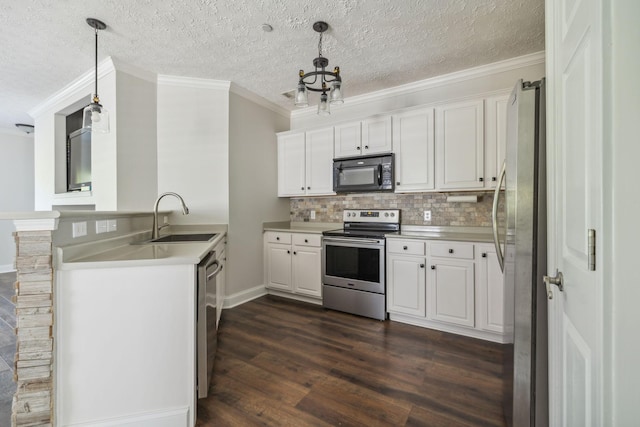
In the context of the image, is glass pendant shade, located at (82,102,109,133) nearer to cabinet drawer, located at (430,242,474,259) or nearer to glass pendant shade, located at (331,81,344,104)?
glass pendant shade, located at (331,81,344,104)

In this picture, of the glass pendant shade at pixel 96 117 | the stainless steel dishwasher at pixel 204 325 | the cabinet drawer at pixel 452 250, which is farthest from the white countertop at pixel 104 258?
the cabinet drawer at pixel 452 250

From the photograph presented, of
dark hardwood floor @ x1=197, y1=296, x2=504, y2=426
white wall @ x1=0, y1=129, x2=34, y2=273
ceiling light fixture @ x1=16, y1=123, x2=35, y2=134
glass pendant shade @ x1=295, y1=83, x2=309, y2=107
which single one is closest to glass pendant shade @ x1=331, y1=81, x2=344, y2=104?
glass pendant shade @ x1=295, y1=83, x2=309, y2=107

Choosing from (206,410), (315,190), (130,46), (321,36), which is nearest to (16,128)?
(130,46)

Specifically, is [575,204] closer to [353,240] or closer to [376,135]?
[353,240]

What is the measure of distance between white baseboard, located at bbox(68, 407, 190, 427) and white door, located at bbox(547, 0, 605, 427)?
1603mm

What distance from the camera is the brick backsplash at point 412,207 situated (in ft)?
9.51

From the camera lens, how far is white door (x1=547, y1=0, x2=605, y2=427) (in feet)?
2.11

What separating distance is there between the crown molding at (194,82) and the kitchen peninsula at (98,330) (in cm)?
216

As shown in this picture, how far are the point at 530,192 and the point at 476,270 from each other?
149 cm

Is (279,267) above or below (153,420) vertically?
above

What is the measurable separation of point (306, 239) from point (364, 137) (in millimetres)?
1344

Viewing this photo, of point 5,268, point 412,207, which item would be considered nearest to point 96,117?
point 412,207

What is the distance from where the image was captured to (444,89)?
3111mm

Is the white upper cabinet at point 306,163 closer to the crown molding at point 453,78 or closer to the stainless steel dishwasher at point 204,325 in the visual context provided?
the crown molding at point 453,78
